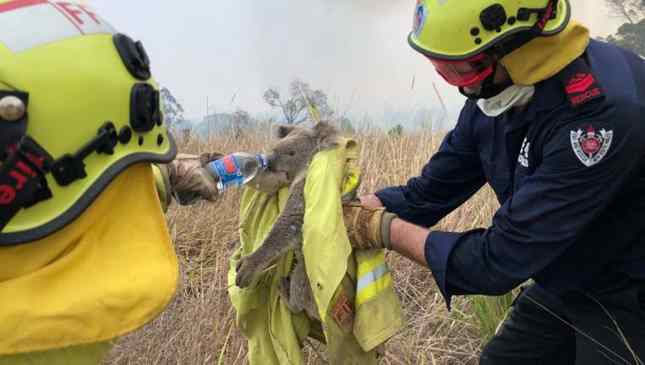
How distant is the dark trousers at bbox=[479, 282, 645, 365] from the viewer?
202 cm

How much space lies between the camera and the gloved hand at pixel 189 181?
175 cm

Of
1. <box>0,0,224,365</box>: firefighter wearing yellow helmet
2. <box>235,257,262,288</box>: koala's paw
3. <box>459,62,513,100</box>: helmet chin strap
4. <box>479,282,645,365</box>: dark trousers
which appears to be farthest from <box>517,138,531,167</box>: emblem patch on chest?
<box>0,0,224,365</box>: firefighter wearing yellow helmet

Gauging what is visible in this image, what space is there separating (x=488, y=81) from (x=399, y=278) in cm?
191

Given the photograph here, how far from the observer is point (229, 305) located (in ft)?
10.6

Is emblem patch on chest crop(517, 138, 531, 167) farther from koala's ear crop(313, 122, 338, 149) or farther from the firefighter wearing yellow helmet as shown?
the firefighter wearing yellow helmet

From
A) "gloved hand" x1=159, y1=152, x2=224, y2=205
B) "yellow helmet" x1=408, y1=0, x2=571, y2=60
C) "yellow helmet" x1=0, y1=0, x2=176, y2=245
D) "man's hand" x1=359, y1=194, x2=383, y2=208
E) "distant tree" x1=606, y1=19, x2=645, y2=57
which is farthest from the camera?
"distant tree" x1=606, y1=19, x2=645, y2=57

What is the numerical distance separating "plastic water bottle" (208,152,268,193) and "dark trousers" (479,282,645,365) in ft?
3.41

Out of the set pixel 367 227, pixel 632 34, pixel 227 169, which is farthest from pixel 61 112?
pixel 632 34

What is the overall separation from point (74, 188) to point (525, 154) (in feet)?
4.05

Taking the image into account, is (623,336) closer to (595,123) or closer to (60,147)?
(595,123)

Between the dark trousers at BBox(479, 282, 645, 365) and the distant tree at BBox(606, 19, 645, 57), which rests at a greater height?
the dark trousers at BBox(479, 282, 645, 365)

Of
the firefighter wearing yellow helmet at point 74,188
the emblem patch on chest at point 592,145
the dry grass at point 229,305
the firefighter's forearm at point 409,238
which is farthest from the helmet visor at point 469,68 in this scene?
the dry grass at point 229,305

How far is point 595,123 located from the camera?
1.79m

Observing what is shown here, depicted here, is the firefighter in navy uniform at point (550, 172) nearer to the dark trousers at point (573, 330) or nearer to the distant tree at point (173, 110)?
the dark trousers at point (573, 330)
